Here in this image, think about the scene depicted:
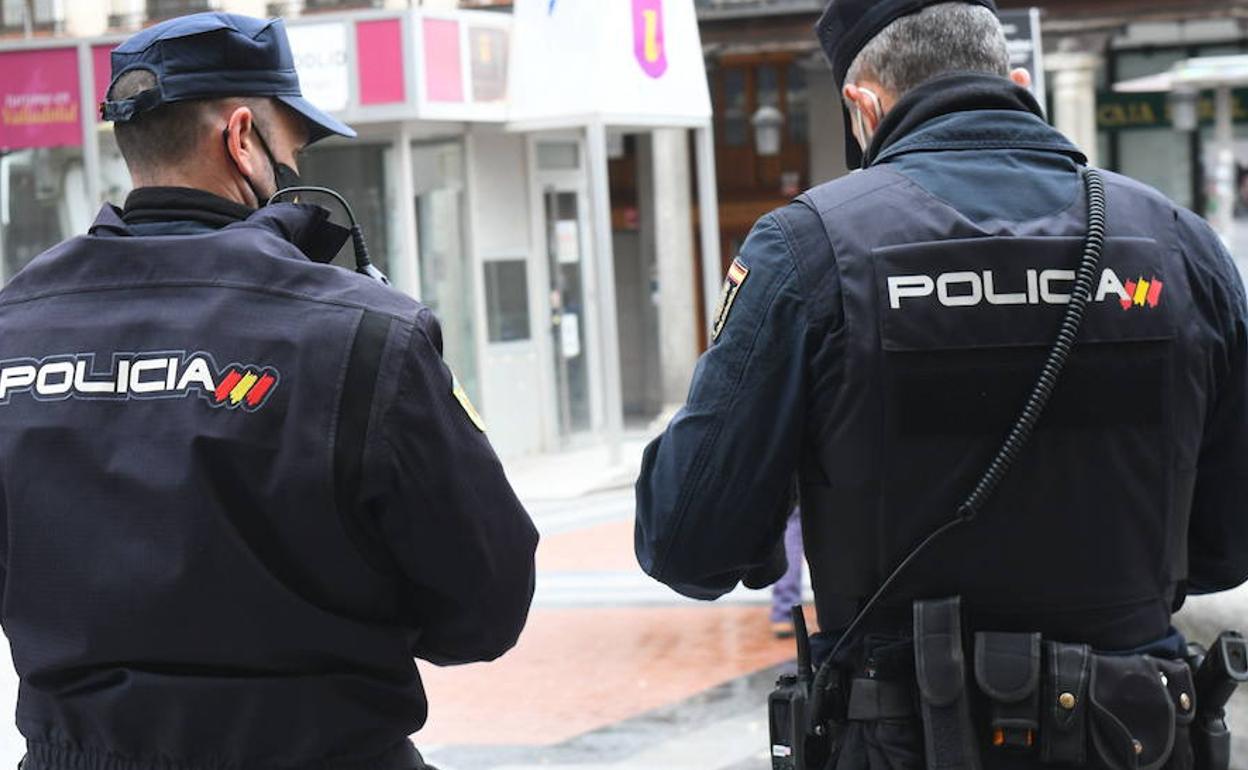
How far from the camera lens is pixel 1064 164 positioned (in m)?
2.92

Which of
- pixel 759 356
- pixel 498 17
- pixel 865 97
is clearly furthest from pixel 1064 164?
pixel 498 17

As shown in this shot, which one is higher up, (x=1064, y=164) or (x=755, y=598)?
(x=1064, y=164)

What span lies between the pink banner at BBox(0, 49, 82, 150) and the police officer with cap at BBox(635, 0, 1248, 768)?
14.7 m

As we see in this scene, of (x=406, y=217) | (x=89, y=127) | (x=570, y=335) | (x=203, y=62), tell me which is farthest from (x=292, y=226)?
(x=570, y=335)

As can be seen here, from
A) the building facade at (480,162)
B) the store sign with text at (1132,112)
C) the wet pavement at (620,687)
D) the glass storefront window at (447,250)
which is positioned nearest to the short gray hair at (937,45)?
the wet pavement at (620,687)

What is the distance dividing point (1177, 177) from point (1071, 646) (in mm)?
23401

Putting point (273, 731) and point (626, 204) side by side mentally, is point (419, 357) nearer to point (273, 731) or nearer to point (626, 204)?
point (273, 731)

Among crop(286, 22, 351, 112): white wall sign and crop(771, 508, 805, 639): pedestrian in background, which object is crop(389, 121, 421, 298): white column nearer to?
crop(286, 22, 351, 112): white wall sign

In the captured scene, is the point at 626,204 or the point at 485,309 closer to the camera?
the point at 485,309

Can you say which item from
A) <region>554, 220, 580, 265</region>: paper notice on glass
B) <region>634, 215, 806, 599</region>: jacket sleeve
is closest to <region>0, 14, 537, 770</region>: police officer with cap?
<region>634, 215, 806, 599</region>: jacket sleeve

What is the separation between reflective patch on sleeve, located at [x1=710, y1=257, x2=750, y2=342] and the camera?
280cm

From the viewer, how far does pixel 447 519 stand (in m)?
2.54

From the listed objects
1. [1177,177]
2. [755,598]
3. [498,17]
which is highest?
[498,17]

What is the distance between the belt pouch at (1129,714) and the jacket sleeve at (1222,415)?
0.36m
